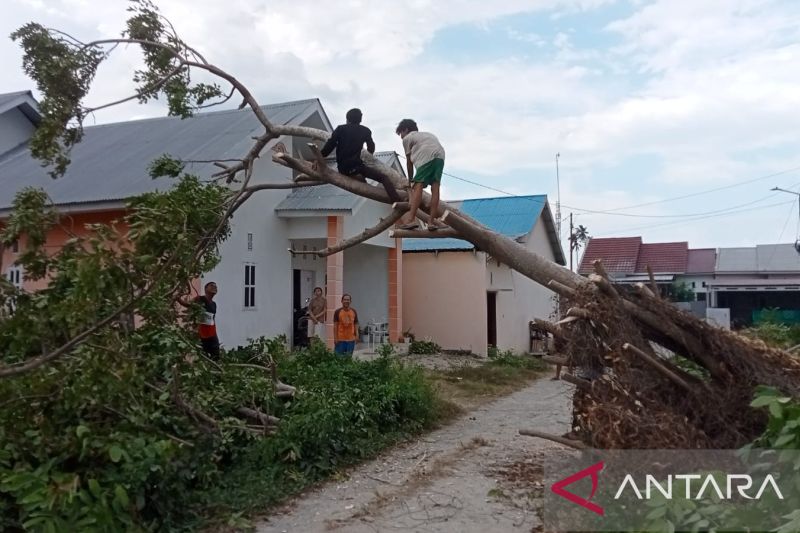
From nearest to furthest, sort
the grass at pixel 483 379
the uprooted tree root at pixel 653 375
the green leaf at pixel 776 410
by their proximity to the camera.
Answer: the green leaf at pixel 776 410 < the uprooted tree root at pixel 653 375 < the grass at pixel 483 379

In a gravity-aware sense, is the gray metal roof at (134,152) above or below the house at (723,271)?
above

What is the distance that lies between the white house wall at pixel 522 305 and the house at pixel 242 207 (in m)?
4.49

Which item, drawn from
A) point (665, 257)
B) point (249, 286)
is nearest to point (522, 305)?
point (249, 286)

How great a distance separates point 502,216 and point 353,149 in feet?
48.9

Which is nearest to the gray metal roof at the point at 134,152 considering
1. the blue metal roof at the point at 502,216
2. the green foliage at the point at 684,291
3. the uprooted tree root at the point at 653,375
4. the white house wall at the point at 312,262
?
the white house wall at the point at 312,262

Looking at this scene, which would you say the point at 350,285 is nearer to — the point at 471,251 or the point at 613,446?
the point at 471,251

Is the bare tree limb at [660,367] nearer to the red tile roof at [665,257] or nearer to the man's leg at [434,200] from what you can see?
the man's leg at [434,200]

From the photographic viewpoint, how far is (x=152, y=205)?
5.32m

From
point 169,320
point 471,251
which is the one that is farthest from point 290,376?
point 471,251

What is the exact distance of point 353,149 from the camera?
683 centimetres

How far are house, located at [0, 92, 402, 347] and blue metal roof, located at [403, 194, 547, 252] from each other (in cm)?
237

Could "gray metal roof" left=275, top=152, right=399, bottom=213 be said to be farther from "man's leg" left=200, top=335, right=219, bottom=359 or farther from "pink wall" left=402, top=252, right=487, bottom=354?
"pink wall" left=402, top=252, right=487, bottom=354

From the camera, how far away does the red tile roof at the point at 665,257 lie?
100 ft

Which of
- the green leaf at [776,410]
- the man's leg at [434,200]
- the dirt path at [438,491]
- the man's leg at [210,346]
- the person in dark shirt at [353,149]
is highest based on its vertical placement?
the person in dark shirt at [353,149]
